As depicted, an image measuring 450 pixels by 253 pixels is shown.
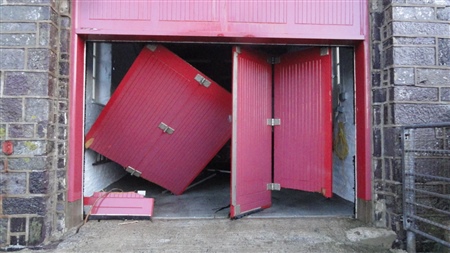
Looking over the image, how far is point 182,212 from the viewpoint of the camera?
402 cm

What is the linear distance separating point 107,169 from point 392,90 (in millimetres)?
4661

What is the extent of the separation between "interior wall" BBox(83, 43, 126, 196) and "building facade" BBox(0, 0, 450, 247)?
1.03m

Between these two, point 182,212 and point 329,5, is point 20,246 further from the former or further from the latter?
point 329,5

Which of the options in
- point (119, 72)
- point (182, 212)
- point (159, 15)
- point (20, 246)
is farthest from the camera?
point (119, 72)

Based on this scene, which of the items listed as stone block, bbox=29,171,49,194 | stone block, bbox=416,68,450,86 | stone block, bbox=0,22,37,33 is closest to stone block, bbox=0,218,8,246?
stone block, bbox=29,171,49,194

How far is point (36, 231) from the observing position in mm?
2980

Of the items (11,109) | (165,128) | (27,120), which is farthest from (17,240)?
(165,128)

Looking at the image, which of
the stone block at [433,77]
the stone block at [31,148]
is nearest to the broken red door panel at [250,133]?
the stone block at [433,77]

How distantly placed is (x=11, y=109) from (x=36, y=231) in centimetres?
128

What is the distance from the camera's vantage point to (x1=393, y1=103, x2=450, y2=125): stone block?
10.7ft

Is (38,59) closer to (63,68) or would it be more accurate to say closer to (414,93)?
(63,68)

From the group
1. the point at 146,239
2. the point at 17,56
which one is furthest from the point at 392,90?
the point at 17,56

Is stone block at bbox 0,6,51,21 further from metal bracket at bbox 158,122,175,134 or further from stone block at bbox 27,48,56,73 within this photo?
metal bracket at bbox 158,122,175,134

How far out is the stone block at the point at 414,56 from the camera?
10.8 feet
